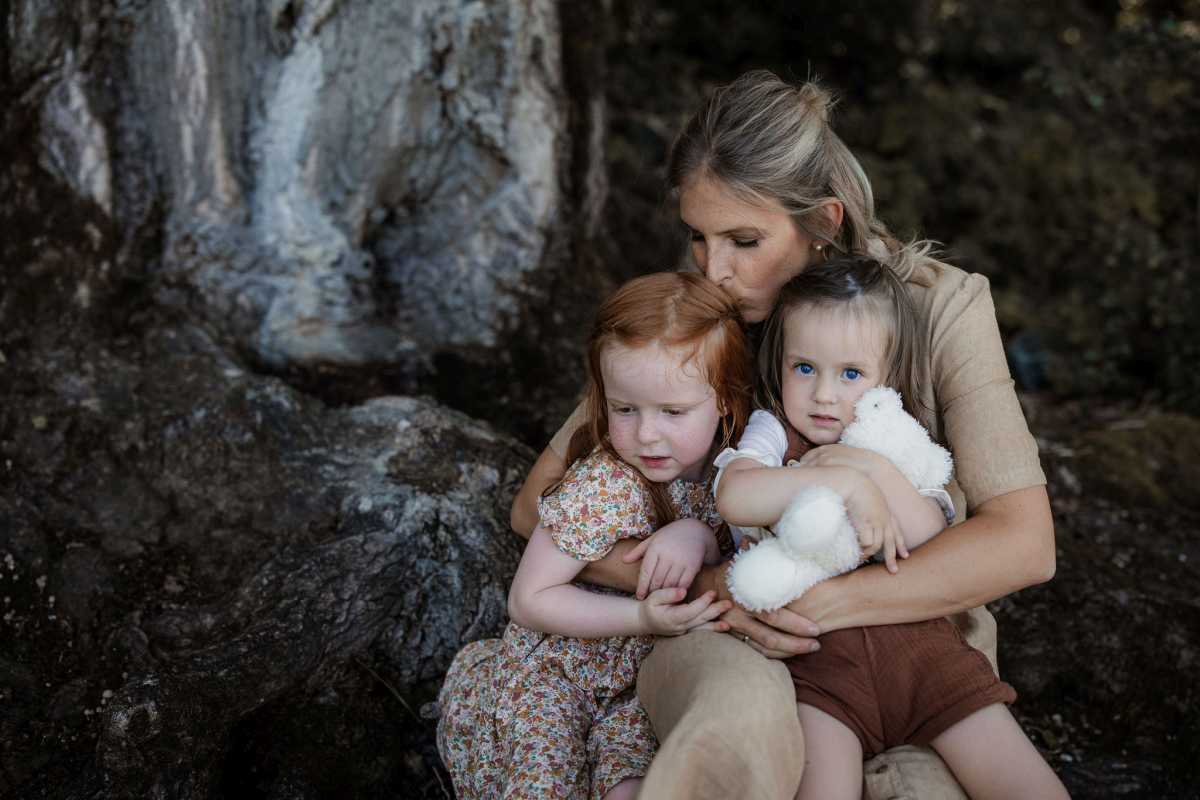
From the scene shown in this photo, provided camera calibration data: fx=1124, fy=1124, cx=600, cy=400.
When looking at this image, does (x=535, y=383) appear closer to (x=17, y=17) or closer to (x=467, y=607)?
(x=467, y=607)

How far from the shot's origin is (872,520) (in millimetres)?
2387

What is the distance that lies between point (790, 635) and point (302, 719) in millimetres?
1449

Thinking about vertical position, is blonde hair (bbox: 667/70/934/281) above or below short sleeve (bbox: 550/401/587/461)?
above

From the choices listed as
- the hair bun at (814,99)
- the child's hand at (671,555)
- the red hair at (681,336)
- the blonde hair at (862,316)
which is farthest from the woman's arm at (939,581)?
the hair bun at (814,99)

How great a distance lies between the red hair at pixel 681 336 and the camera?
8.67 ft

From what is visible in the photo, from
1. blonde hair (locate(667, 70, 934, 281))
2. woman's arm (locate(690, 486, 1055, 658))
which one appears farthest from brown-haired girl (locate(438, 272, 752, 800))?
blonde hair (locate(667, 70, 934, 281))

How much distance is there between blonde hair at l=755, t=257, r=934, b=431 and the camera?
8.71 ft

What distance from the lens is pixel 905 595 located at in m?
2.47

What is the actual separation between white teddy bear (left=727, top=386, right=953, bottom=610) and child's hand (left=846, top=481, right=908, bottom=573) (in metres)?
0.02

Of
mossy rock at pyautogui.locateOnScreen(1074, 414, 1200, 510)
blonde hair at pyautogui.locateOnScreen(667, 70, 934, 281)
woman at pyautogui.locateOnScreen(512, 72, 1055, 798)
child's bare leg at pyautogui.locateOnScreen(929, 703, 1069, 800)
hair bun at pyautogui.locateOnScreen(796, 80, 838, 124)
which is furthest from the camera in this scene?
mossy rock at pyautogui.locateOnScreen(1074, 414, 1200, 510)

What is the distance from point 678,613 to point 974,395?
922mm

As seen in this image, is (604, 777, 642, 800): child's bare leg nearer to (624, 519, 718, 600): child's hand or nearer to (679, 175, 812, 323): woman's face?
(624, 519, 718, 600): child's hand

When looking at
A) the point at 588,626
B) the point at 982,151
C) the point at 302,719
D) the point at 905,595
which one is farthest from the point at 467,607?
the point at 982,151

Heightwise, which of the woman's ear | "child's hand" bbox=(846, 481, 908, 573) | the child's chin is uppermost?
the woman's ear
